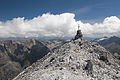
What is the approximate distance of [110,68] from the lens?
38.1m

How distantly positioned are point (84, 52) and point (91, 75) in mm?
11021

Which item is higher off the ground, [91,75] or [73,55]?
[73,55]

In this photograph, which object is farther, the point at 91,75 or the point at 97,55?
the point at 97,55

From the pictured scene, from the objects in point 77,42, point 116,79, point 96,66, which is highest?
point 77,42

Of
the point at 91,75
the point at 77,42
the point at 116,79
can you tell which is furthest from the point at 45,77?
the point at 77,42

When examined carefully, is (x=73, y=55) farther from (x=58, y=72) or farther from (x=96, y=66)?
(x=58, y=72)

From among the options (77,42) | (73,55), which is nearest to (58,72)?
(73,55)

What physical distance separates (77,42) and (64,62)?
1681 cm

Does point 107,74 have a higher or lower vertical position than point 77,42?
lower

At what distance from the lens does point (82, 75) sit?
31.9 meters

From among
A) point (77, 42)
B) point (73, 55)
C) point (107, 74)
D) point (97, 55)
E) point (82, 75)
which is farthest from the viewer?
point (77, 42)

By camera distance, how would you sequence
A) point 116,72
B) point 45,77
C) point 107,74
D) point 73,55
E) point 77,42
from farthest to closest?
point 77,42 < point 73,55 < point 116,72 < point 107,74 < point 45,77

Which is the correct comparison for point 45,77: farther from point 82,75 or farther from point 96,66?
point 96,66

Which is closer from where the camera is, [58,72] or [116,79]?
[58,72]
